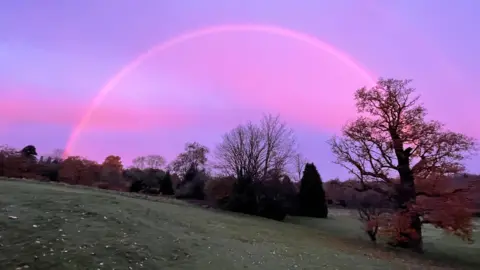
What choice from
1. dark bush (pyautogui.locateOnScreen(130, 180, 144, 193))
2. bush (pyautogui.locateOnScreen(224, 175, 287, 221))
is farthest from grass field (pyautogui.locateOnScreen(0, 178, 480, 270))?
dark bush (pyautogui.locateOnScreen(130, 180, 144, 193))

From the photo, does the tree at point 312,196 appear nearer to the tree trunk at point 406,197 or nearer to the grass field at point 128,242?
the tree trunk at point 406,197

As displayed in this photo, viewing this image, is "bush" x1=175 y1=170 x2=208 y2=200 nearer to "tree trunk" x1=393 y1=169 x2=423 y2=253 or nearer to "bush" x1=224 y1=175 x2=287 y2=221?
"bush" x1=224 y1=175 x2=287 y2=221

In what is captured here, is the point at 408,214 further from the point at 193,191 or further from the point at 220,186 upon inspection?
the point at 193,191

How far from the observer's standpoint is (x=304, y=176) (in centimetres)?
4744

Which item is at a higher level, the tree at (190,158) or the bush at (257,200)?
the tree at (190,158)

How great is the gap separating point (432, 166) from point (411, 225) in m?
4.07

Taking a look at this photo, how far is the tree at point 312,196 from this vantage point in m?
45.6

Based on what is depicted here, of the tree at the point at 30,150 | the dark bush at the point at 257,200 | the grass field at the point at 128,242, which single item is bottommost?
the grass field at the point at 128,242

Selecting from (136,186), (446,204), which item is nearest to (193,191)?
(136,186)

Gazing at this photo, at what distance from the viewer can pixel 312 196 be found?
46.8 metres

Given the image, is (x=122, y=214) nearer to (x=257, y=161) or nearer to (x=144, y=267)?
(x=144, y=267)

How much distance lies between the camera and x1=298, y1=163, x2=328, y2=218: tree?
45562 mm

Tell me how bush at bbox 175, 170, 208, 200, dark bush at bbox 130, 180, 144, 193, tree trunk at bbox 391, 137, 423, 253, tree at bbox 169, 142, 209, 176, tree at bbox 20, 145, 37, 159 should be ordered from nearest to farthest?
tree trunk at bbox 391, 137, 423, 253 → bush at bbox 175, 170, 208, 200 → dark bush at bbox 130, 180, 144, 193 → tree at bbox 20, 145, 37, 159 → tree at bbox 169, 142, 209, 176

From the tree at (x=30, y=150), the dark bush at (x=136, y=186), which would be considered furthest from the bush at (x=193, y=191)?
the tree at (x=30, y=150)
